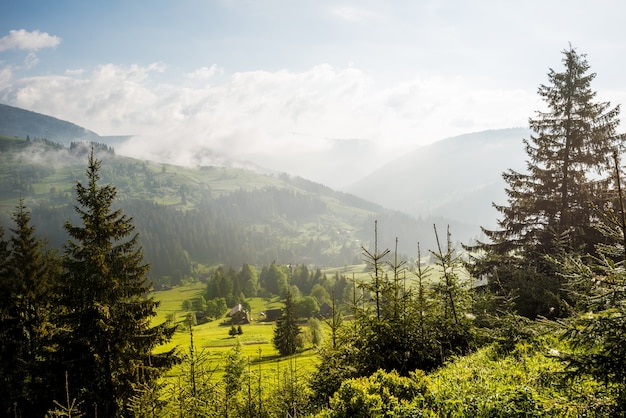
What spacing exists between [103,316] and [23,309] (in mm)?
12562

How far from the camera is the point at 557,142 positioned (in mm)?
27406

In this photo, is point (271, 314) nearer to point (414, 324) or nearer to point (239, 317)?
point (239, 317)

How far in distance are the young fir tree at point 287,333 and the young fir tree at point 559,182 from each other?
1946 inches

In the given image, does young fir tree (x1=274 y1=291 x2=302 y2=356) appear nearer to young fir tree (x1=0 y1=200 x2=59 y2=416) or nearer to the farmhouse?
young fir tree (x1=0 y1=200 x2=59 y2=416)

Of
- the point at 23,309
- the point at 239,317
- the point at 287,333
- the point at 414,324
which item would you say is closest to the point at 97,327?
the point at 23,309

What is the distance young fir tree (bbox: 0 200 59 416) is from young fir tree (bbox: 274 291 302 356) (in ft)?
162

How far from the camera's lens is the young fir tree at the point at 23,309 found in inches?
914

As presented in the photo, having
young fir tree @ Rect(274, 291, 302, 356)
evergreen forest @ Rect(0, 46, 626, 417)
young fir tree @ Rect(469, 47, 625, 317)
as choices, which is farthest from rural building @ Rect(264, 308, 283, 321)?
young fir tree @ Rect(469, 47, 625, 317)

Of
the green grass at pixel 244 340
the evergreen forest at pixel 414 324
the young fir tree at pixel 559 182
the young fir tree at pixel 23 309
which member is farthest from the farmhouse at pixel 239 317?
the young fir tree at pixel 559 182

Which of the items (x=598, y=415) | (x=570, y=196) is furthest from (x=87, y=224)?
(x=570, y=196)

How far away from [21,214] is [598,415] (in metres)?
34.5

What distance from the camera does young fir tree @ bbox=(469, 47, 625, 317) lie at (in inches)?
1002

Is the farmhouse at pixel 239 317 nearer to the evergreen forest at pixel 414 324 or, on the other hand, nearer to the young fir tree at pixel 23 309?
the evergreen forest at pixel 414 324

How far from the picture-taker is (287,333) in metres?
71.5
